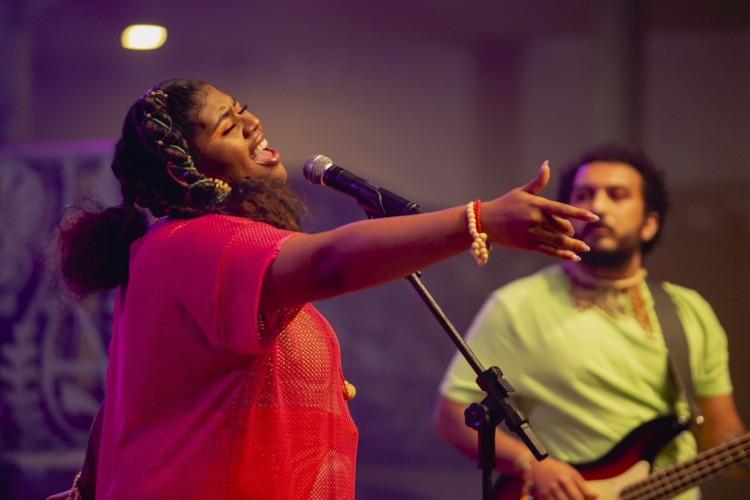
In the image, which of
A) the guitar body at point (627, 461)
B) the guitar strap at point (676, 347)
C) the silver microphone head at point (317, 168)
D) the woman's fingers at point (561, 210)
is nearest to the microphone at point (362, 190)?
the silver microphone head at point (317, 168)

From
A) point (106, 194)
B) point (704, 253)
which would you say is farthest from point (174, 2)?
point (704, 253)

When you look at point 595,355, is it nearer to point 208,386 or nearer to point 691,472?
point 691,472

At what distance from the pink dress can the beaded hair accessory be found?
91mm

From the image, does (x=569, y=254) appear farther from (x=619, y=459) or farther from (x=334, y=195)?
(x=334, y=195)

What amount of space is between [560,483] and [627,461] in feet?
0.77

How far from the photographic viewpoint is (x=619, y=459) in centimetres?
241

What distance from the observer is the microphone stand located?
1.40 meters

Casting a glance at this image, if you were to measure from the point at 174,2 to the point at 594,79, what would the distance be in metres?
2.05

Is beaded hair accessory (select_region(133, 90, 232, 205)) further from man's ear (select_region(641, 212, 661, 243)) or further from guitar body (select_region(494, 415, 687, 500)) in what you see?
Result: man's ear (select_region(641, 212, 661, 243))

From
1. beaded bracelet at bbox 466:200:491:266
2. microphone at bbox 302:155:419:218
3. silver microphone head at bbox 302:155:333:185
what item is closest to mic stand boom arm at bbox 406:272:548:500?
microphone at bbox 302:155:419:218

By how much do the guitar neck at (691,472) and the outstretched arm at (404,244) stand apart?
1.49m

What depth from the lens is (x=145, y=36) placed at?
409cm

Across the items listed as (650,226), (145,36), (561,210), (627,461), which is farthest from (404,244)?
(145,36)

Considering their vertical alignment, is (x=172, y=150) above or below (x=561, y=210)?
above
